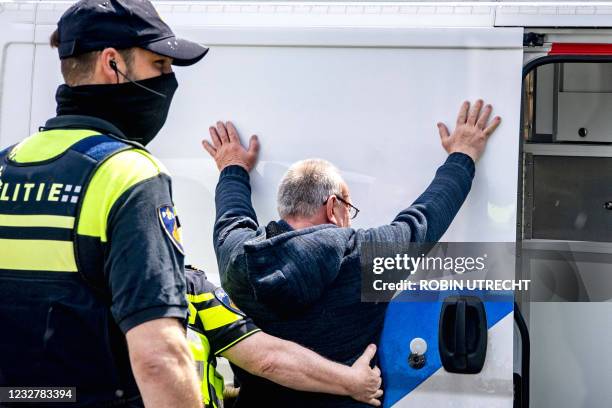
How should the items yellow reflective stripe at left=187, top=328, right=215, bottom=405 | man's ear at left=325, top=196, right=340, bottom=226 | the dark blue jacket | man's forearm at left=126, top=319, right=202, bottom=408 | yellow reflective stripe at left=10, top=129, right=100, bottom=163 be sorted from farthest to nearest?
man's ear at left=325, top=196, right=340, bottom=226
the dark blue jacket
yellow reflective stripe at left=187, top=328, right=215, bottom=405
yellow reflective stripe at left=10, top=129, right=100, bottom=163
man's forearm at left=126, top=319, right=202, bottom=408

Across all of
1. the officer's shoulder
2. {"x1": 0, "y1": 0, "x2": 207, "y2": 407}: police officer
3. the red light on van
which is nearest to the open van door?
the red light on van

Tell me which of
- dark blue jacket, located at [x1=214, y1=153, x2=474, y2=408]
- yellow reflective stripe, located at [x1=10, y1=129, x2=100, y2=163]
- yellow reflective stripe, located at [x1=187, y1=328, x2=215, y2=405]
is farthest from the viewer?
dark blue jacket, located at [x1=214, y1=153, x2=474, y2=408]

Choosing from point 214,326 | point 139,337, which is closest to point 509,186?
point 214,326

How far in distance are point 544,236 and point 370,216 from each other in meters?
1.15

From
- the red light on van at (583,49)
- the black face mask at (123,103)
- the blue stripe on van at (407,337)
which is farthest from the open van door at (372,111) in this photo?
the black face mask at (123,103)

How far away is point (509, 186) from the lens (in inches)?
96.0

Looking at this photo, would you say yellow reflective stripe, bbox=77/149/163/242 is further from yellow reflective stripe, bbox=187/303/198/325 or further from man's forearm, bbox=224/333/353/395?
man's forearm, bbox=224/333/353/395

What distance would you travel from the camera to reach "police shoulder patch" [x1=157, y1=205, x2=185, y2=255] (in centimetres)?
156

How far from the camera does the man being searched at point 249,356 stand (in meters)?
2.10

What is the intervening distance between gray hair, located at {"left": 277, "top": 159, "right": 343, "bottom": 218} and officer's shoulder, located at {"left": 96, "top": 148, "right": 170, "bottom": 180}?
2.79ft

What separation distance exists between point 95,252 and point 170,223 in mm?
142

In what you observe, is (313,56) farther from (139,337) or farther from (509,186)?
(139,337)

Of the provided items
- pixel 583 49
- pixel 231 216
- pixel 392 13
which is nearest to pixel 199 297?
pixel 231 216

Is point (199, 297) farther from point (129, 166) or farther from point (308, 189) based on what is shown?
point (129, 166)
